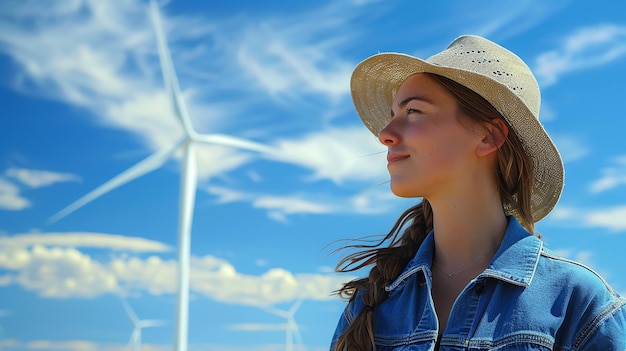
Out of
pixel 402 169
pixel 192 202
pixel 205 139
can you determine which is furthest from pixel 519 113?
pixel 205 139

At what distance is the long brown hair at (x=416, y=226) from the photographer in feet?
15.8

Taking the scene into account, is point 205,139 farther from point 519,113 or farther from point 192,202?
point 519,113

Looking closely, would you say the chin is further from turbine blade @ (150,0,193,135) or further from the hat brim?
turbine blade @ (150,0,193,135)

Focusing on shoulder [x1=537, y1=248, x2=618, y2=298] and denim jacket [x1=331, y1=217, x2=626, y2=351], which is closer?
denim jacket [x1=331, y1=217, x2=626, y2=351]

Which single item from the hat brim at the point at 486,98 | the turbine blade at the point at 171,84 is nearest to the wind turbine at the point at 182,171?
the turbine blade at the point at 171,84

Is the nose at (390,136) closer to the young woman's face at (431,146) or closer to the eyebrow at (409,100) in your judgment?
the young woman's face at (431,146)

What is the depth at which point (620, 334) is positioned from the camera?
4234mm

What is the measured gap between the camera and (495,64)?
495 centimetres

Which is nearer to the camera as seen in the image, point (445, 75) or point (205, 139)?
point (445, 75)

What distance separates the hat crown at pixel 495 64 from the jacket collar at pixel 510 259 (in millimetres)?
746

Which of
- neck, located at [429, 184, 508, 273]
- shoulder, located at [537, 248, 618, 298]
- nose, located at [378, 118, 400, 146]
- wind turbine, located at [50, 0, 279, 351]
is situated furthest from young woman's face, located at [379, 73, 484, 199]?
wind turbine, located at [50, 0, 279, 351]

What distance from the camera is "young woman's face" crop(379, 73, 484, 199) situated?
4719 millimetres

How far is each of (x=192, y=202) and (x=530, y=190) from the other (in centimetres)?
1678

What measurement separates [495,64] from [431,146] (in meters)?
0.71
